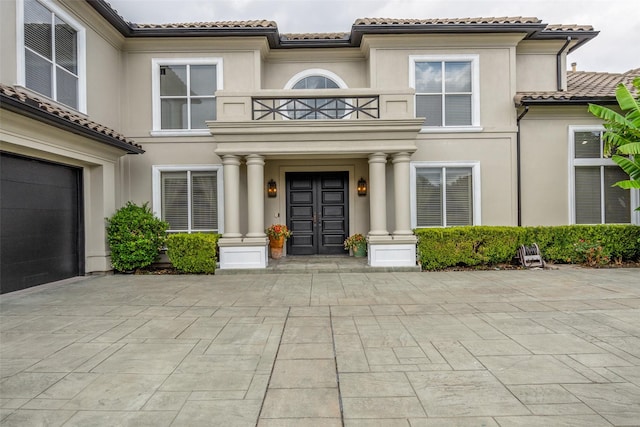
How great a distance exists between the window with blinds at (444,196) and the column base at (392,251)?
4.70 ft

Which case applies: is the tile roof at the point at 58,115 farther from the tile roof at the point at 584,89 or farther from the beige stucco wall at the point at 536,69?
the beige stucco wall at the point at 536,69

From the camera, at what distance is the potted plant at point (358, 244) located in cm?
1054

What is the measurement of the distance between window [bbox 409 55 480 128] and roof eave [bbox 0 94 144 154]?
8.33 meters

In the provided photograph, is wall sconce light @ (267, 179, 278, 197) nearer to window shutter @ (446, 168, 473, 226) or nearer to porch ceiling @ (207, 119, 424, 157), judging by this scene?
porch ceiling @ (207, 119, 424, 157)

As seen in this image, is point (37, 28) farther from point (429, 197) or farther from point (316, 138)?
point (429, 197)

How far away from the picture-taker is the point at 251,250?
9102 millimetres

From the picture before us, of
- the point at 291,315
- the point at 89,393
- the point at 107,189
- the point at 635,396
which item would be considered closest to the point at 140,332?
the point at 89,393

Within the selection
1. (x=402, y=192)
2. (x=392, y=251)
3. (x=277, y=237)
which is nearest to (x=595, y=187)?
(x=402, y=192)

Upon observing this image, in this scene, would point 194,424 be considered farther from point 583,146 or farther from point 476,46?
point 583,146

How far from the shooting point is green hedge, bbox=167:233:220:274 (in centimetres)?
900

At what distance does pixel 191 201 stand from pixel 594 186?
12.0 metres

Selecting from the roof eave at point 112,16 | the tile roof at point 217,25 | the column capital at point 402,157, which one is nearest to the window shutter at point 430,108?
the column capital at point 402,157

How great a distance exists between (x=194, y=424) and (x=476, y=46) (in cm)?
1157

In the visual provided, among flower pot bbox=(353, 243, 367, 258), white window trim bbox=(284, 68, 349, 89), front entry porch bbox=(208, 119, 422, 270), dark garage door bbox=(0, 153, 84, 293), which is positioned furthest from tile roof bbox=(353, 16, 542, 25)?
dark garage door bbox=(0, 153, 84, 293)
